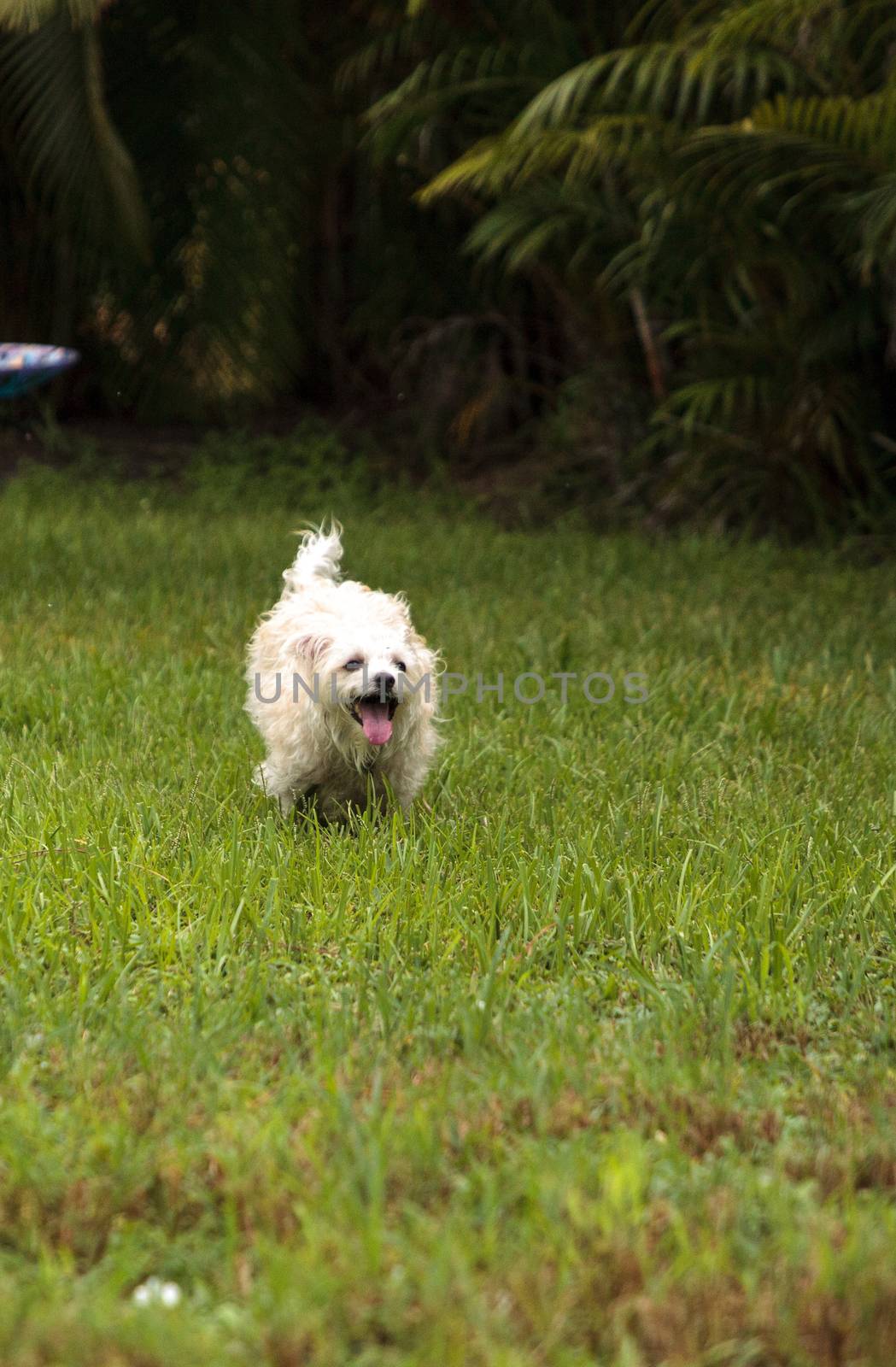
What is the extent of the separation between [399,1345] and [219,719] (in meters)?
3.43

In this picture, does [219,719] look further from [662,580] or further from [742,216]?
[742,216]

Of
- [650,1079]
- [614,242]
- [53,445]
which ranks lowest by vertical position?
[53,445]

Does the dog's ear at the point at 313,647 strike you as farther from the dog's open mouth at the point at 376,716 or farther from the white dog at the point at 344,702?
the dog's open mouth at the point at 376,716

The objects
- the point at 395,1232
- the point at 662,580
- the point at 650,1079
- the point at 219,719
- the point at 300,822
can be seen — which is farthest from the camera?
the point at 662,580

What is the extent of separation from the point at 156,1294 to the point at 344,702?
2.08 meters

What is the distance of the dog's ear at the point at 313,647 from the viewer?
13.8 feet

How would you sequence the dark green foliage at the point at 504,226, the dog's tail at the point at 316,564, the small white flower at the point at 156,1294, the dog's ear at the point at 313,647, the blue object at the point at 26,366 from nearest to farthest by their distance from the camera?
the small white flower at the point at 156,1294 < the dog's ear at the point at 313,647 < the dog's tail at the point at 316,564 < the blue object at the point at 26,366 < the dark green foliage at the point at 504,226

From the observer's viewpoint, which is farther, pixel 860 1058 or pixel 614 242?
pixel 614 242

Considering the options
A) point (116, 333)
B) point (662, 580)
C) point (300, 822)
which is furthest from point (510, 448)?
point (300, 822)

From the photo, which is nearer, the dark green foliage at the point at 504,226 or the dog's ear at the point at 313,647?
the dog's ear at the point at 313,647

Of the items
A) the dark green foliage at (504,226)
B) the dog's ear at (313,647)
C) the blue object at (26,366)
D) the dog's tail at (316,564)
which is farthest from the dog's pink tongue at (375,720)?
the dark green foliage at (504,226)

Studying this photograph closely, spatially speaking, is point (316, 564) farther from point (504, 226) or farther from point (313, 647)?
point (504, 226)

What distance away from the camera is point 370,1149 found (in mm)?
2441

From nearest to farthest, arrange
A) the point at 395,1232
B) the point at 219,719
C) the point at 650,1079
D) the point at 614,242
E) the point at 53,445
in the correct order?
1. the point at 395,1232
2. the point at 650,1079
3. the point at 219,719
4. the point at 614,242
5. the point at 53,445
